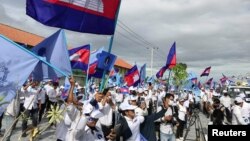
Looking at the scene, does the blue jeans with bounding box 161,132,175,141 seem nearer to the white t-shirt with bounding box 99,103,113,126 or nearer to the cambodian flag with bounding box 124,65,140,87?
the white t-shirt with bounding box 99,103,113,126

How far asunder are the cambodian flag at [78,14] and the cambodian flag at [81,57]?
165 inches

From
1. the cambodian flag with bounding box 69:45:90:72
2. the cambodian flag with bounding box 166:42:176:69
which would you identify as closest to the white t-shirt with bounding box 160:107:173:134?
the cambodian flag with bounding box 69:45:90:72

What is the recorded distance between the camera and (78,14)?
278 inches

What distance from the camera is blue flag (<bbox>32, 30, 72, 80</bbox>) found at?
7.86 meters

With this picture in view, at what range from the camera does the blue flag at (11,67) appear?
18.0 ft

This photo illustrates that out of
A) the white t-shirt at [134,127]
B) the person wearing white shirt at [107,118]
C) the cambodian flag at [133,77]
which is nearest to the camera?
the white t-shirt at [134,127]

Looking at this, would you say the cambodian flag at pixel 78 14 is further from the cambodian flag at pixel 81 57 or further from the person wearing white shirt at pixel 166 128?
the cambodian flag at pixel 81 57

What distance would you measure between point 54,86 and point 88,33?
743 cm

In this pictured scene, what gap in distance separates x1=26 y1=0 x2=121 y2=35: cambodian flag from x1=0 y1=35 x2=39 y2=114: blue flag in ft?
3.48

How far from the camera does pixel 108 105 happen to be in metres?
8.67

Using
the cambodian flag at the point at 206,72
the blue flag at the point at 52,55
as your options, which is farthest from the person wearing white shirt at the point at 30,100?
the cambodian flag at the point at 206,72

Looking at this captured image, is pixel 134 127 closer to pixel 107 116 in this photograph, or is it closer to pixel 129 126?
pixel 129 126

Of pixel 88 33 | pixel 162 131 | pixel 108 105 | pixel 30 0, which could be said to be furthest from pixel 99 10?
pixel 162 131

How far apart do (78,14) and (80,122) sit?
233 cm
